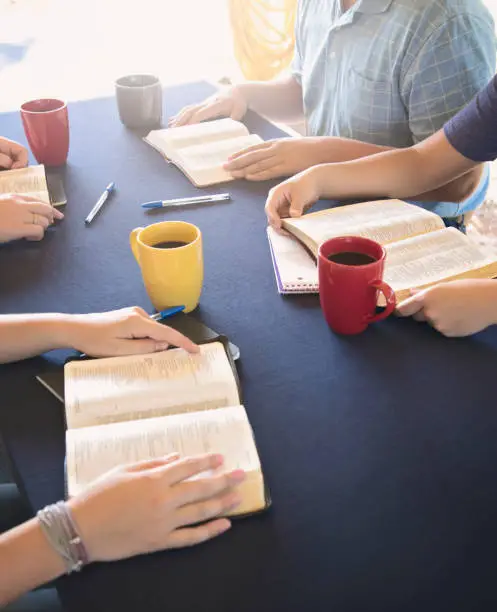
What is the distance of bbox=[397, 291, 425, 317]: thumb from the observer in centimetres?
78

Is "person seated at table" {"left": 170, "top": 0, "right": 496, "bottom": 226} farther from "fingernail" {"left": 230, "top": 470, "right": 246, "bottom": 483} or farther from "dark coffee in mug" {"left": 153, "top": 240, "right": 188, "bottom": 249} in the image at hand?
"fingernail" {"left": 230, "top": 470, "right": 246, "bottom": 483}

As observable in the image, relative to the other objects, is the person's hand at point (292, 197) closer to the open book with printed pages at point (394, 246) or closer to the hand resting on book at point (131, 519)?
the open book with printed pages at point (394, 246)

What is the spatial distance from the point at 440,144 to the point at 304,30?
636 millimetres

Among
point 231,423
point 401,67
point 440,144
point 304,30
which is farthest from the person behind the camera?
point 304,30

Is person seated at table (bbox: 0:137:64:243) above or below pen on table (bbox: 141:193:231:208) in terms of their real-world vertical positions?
above

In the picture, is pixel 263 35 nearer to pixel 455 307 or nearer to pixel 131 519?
pixel 455 307

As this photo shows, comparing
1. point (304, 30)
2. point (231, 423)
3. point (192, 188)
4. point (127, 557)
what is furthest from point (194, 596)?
point (304, 30)

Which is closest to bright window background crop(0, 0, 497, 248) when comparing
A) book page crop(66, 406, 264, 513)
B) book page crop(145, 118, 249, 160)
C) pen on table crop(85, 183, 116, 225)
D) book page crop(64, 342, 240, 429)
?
book page crop(145, 118, 249, 160)

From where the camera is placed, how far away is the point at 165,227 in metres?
0.82

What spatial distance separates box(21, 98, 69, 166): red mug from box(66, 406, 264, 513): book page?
739 millimetres

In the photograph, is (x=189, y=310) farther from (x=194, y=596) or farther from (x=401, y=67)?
(x=401, y=67)

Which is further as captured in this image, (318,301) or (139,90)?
(139,90)

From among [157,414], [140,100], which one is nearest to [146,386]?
[157,414]

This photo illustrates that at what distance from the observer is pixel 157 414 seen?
0.65m
